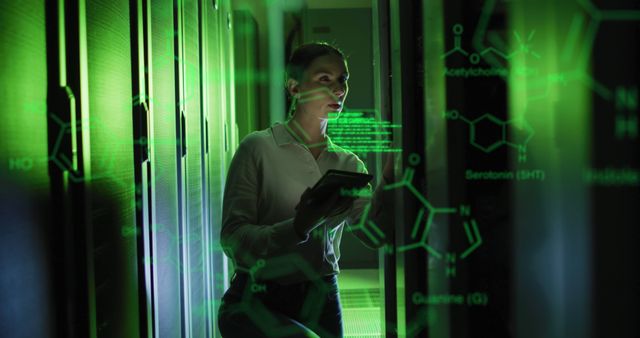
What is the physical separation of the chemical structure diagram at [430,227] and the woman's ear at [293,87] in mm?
532

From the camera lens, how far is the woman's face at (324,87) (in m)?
1.30

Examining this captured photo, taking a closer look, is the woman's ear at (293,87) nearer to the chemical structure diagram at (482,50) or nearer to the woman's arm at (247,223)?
the woman's arm at (247,223)

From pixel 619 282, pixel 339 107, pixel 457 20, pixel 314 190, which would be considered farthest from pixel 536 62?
pixel 339 107

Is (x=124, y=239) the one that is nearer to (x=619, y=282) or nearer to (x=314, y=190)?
(x=314, y=190)

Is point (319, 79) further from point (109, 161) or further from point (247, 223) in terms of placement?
point (109, 161)

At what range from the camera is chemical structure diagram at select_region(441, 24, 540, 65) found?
0.63 meters

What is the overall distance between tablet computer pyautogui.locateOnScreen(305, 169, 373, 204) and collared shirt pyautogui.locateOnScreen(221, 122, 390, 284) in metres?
0.14

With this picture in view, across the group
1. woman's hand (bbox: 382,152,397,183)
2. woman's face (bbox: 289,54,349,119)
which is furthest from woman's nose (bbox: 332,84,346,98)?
woman's hand (bbox: 382,152,397,183)

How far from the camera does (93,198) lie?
0.89m

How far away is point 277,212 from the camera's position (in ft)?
4.10

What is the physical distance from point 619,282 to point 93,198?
2.50 feet

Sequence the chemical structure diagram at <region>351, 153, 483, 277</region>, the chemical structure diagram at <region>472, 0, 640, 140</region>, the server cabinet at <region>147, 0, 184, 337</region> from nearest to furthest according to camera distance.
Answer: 1. the chemical structure diagram at <region>472, 0, 640, 140</region>
2. the chemical structure diagram at <region>351, 153, 483, 277</region>
3. the server cabinet at <region>147, 0, 184, 337</region>
